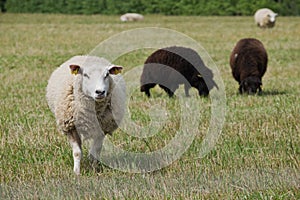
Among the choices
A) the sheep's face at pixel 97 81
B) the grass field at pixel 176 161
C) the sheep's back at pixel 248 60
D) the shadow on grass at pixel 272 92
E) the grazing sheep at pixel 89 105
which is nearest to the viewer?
the grass field at pixel 176 161

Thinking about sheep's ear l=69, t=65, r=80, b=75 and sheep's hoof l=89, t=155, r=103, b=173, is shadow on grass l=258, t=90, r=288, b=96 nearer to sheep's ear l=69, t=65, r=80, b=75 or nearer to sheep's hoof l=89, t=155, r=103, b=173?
sheep's hoof l=89, t=155, r=103, b=173

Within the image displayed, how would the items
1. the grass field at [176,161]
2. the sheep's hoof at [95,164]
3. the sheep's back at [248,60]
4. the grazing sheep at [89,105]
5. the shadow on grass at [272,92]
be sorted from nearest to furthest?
the grass field at [176,161] → the grazing sheep at [89,105] → the sheep's hoof at [95,164] → the shadow on grass at [272,92] → the sheep's back at [248,60]

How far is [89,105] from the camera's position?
227 inches

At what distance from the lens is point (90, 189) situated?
4.86 meters

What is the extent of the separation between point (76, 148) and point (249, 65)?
6.39 m

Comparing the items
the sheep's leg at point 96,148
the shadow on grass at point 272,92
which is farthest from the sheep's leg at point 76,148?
the shadow on grass at point 272,92

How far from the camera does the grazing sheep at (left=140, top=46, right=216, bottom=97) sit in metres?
11.0

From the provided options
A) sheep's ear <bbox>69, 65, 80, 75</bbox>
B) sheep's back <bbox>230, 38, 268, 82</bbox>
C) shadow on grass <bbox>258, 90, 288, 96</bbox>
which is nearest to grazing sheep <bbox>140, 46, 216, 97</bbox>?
sheep's back <bbox>230, 38, 268, 82</bbox>

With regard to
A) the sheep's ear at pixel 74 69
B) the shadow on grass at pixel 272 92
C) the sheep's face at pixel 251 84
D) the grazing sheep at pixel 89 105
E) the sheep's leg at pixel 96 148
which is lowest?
the shadow on grass at pixel 272 92

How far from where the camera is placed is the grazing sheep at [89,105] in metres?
5.62

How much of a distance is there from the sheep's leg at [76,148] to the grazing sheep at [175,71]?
5.22 metres

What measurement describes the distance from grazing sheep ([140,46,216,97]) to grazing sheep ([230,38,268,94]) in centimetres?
65

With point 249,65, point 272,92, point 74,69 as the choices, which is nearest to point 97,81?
point 74,69

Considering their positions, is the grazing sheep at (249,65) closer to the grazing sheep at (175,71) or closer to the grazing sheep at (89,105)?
the grazing sheep at (175,71)
